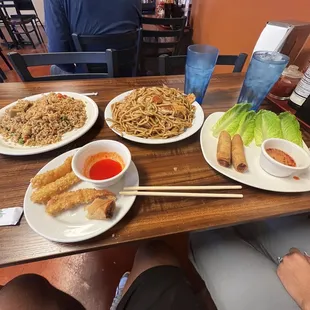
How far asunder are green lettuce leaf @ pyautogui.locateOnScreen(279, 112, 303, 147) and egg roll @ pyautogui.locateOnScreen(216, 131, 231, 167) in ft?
0.88

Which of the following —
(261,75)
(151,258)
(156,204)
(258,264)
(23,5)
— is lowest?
(23,5)

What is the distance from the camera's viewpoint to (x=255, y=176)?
77cm

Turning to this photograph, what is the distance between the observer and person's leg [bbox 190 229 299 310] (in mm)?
771

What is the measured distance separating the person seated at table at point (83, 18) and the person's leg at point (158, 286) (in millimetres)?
1764

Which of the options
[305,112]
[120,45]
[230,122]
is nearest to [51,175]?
[230,122]

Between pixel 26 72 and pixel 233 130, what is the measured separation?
4.25 feet

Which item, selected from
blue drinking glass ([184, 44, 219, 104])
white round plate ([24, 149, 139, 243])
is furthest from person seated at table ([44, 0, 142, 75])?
white round plate ([24, 149, 139, 243])

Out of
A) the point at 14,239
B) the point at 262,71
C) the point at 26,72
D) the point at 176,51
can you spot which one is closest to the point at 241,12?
the point at 176,51

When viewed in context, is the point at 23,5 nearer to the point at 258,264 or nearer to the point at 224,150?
the point at 224,150

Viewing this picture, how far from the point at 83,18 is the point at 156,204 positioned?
6.17ft

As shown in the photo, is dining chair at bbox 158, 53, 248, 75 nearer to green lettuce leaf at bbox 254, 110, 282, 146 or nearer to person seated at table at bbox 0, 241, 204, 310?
green lettuce leaf at bbox 254, 110, 282, 146

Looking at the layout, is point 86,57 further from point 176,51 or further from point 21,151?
point 176,51

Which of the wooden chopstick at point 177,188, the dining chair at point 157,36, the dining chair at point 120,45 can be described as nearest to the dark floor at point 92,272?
the wooden chopstick at point 177,188

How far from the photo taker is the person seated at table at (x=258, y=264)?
771mm
